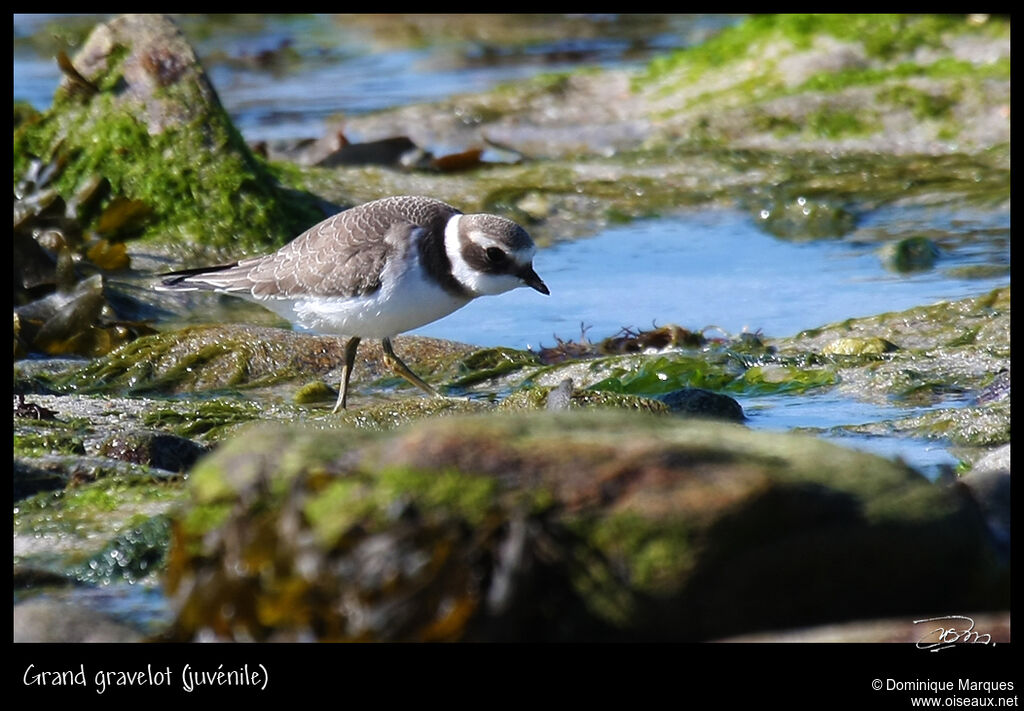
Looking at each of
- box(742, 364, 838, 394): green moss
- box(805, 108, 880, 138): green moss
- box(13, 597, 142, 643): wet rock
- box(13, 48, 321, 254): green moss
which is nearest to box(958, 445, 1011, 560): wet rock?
box(742, 364, 838, 394): green moss

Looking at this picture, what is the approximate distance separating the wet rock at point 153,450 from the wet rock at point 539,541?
5.83ft

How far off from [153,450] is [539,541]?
8.26 ft

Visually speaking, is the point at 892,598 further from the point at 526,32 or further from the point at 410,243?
the point at 526,32

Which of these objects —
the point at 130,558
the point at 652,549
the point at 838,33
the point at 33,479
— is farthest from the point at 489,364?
the point at 838,33

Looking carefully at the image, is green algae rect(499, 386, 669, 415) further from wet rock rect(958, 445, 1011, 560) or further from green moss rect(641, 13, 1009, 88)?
green moss rect(641, 13, 1009, 88)

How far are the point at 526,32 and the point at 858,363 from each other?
1217 cm

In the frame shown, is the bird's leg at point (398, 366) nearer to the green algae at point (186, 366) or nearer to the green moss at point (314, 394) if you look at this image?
the green moss at point (314, 394)

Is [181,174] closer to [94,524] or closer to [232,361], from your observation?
[232,361]

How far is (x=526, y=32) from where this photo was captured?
60.1 ft

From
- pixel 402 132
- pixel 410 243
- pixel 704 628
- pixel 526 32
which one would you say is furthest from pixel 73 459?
pixel 526 32

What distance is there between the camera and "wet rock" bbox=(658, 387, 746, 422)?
20.1 ft

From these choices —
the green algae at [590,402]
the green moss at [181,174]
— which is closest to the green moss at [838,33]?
the green moss at [181,174]
